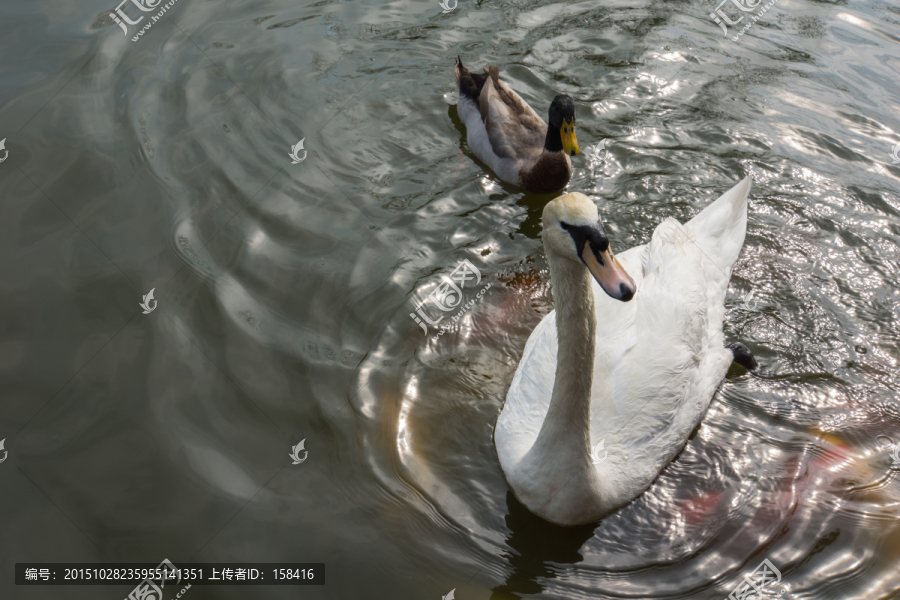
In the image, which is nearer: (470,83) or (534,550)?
(534,550)

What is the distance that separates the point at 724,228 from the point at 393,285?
9.67 ft

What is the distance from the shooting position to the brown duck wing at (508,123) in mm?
7523

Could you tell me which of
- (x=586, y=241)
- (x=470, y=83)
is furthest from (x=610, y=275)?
(x=470, y=83)

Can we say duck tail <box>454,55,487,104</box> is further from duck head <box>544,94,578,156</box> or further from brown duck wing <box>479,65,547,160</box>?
duck head <box>544,94,578,156</box>

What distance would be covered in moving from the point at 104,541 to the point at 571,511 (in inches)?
119

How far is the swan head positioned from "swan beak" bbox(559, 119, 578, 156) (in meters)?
3.62

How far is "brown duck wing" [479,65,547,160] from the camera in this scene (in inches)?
296

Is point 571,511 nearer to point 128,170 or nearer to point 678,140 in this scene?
point 678,140

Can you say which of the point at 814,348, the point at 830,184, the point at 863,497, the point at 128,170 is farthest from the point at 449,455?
the point at 830,184

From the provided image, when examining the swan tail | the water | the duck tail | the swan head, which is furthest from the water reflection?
the duck tail

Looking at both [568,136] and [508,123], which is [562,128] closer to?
[568,136]

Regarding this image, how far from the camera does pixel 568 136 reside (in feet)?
22.7

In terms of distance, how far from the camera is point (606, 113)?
8164 mm

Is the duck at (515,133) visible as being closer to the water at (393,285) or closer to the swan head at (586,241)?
the water at (393,285)
